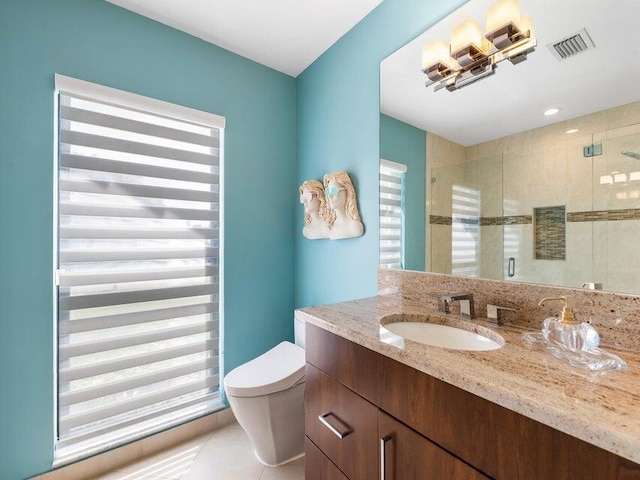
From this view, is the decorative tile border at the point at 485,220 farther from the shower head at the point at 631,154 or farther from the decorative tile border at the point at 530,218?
the shower head at the point at 631,154

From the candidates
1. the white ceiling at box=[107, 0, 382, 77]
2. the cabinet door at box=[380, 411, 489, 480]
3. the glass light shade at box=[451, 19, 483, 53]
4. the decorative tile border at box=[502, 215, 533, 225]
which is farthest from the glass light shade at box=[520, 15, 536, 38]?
the cabinet door at box=[380, 411, 489, 480]

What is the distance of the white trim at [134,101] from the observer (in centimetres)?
141

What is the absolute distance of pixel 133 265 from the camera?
1614mm

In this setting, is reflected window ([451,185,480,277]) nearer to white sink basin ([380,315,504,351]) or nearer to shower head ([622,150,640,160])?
white sink basin ([380,315,504,351])

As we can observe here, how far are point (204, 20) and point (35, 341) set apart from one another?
1.87 m

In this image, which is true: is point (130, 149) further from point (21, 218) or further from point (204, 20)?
point (204, 20)

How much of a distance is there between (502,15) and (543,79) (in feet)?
0.88

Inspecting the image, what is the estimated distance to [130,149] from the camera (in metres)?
1.60

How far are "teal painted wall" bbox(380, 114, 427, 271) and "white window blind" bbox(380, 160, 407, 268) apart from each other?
0.03 metres

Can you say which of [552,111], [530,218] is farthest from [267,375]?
[552,111]

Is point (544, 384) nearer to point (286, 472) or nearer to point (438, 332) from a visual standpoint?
point (438, 332)

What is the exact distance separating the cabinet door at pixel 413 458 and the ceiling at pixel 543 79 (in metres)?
1.03

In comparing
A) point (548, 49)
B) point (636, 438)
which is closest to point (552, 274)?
point (636, 438)

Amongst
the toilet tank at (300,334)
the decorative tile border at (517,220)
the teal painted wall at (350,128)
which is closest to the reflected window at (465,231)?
the decorative tile border at (517,220)
